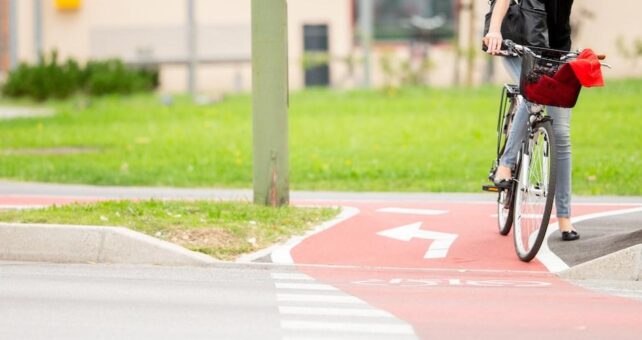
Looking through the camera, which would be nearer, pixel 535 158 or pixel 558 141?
pixel 535 158

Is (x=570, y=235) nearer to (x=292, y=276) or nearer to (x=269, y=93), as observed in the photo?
(x=292, y=276)

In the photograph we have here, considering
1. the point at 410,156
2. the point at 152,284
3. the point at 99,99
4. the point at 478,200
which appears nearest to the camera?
the point at 152,284

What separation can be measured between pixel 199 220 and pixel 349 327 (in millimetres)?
3118

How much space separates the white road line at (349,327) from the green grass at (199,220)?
7.41 ft

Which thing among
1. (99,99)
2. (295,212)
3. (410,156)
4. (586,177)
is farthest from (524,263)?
(99,99)

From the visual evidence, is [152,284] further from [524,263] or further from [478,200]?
[478,200]

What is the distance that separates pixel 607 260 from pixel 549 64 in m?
1.17

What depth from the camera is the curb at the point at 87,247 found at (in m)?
8.82

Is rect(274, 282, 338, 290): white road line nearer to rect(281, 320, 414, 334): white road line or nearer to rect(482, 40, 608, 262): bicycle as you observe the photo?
rect(281, 320, 414, 334): white road line

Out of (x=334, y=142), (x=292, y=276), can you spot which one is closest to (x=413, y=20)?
(x=334, y=142)

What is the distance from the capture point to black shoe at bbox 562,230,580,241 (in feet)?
30.6

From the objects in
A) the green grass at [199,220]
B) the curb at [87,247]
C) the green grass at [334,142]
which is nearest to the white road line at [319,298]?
the curb at [87,247]

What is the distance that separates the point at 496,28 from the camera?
899 cm

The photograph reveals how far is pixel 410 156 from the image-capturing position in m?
16.5
